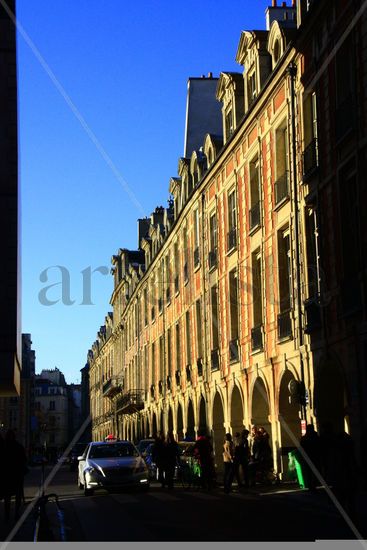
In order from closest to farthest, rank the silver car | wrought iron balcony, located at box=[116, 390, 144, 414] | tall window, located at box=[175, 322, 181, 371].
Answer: the silver car → tall window, located at box=[175, 322, 181, 371] → wrought iron balcony, located at box=[116, 390, 144, 414]

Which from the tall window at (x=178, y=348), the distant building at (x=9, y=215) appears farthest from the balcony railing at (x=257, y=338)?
the tall window at (x=178, y=348)

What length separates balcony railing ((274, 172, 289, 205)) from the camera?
25.2 meters

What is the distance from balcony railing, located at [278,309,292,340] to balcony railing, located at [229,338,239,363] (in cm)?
555

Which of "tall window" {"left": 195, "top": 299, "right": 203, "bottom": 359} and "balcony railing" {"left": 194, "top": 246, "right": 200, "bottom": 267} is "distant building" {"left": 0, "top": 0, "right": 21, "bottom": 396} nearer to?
Answer: "tall window" {"left": 195, "top": 299, "right": 203, "bottom": 359}

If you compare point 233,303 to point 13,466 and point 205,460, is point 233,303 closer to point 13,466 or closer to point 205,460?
point 205,460

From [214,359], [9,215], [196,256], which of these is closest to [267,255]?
[214,359]

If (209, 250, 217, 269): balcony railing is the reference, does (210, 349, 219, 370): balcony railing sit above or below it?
below

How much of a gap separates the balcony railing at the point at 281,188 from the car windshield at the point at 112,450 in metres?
8.21

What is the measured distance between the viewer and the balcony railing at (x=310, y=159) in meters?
22.9

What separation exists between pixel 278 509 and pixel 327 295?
681 centimetres

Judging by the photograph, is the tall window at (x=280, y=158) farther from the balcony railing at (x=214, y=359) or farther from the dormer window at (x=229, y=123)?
the balcony railing at (x=214, y=359)

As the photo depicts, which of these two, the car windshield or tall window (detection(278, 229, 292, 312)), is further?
tall window (detection(278, 229, 292, 312))

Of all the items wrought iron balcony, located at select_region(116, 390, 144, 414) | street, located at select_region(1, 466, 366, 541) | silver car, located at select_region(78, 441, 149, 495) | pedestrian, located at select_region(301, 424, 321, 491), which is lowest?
street, located at select_region(1, 466, 366, 541)

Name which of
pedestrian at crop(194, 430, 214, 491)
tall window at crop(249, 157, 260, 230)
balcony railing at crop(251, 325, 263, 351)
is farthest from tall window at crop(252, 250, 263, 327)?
pedestrian at crop(194, 430, 214, 491)
